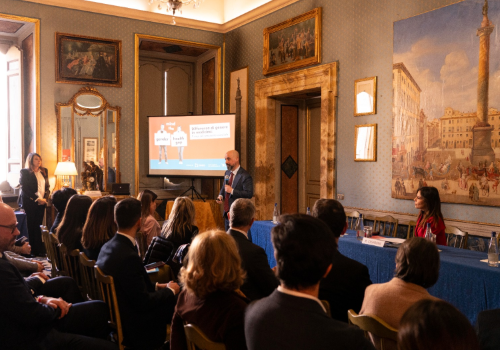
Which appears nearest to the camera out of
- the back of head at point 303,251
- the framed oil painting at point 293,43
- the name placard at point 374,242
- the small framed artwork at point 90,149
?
the back of head at point 303,251

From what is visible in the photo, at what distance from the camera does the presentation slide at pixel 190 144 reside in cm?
886

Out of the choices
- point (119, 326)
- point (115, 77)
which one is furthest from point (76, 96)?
point (119, 326)

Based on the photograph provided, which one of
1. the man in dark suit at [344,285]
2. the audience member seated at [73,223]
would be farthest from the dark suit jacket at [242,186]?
the man in dark suit at [344,285]

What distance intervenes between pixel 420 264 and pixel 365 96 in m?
4.84

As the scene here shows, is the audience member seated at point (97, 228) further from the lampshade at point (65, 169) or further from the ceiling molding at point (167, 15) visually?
the ceiling molding at point (167, 15)

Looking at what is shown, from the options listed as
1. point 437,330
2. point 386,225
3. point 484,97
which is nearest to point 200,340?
point 437,330

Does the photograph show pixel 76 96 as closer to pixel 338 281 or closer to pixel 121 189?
pixel 121 189

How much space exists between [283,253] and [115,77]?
7967 millimetres

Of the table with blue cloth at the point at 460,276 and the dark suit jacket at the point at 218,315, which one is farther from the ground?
the dark suit jacket at the point at 218,315

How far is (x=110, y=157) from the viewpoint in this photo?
8.72 metres

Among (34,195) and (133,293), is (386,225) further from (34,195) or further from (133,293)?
(34,195)

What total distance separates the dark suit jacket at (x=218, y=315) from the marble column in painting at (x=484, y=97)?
411 cm

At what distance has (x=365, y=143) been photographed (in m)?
6.57

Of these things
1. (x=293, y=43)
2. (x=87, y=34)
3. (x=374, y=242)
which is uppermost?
(x=87, y=34)
